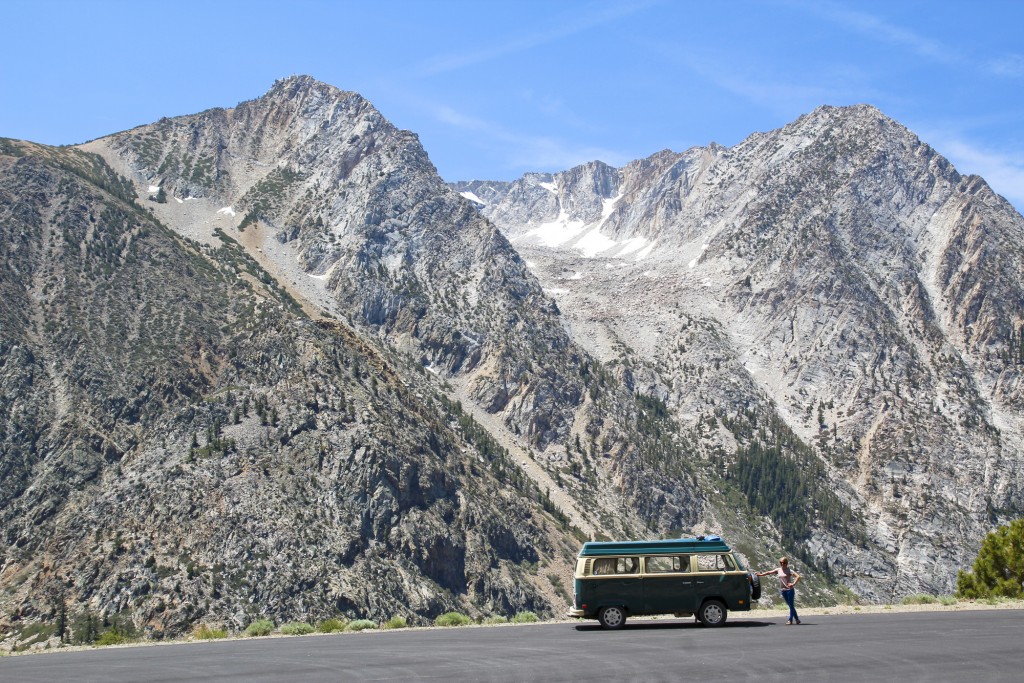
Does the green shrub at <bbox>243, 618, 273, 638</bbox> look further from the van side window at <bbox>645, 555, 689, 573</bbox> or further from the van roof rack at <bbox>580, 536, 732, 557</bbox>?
the van side window at <bbox>645, 555, 689, 573</bbox>

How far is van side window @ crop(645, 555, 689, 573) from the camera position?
29.7 metres

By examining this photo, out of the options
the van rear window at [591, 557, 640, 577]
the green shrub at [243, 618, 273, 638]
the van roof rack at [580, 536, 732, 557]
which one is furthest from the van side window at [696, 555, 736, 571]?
the green shrub at [243, 618, 273, 638]

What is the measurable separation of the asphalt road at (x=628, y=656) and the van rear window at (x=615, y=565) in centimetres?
185

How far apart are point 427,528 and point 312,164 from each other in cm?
11533

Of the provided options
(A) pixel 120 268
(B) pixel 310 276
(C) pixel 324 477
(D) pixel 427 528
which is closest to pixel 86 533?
(C) pixel 324 477

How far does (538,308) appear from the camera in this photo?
179m

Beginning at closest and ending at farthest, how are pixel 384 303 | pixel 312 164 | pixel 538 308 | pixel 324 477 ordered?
pixel 324 477, pixel 384 303, pixel 538 308, pixel 312 164

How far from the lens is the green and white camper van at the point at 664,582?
29.7 meters

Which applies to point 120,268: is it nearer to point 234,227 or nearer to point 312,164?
point 234,227

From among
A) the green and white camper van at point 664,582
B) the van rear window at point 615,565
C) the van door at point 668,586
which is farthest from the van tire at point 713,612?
the van rear window at point 615,565

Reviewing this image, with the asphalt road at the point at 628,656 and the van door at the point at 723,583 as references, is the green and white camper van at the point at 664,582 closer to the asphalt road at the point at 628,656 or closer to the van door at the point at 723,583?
the van door at the point at 723,583

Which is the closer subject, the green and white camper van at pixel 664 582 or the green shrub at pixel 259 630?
the green and white camper van at pixel 664 582

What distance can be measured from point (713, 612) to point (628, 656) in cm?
753

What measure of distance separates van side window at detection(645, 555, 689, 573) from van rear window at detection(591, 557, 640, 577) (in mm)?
395
